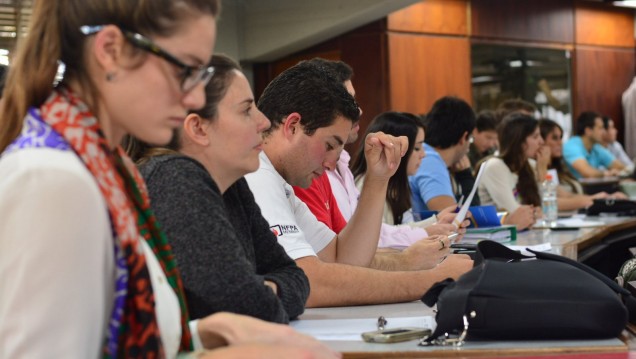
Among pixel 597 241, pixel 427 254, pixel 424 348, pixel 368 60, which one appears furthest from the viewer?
pixel 368 60

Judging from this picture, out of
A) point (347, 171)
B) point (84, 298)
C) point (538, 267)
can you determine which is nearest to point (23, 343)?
point (84, 298)

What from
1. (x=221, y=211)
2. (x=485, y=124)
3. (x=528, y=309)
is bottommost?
(x=528, y=309)

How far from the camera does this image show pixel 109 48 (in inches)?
44.1

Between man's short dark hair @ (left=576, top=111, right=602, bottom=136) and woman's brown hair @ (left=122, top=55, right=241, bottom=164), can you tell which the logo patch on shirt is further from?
man's short dark hair @ (left=576, top=111, right=602, bottom=136)

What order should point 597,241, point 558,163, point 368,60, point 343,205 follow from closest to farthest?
point 343,205 < point 597,241 < point 558,163 < point 368,60

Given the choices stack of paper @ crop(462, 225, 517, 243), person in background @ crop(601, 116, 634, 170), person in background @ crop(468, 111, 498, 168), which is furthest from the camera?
person in background @ crop(601, 116, 634, 170)

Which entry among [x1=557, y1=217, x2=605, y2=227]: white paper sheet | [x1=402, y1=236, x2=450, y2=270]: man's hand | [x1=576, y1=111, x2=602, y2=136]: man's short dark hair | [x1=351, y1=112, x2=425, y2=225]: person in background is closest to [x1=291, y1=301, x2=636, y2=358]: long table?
[x1=402, y1=236, x2=450, y2=270]: man's hand

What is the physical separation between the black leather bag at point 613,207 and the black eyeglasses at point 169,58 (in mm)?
4419

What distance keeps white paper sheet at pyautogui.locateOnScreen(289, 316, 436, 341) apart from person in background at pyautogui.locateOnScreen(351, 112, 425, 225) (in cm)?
211

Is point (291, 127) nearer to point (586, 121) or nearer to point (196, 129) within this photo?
point (196, 129)

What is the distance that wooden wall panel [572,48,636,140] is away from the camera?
35.2 ft

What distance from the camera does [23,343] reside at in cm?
100

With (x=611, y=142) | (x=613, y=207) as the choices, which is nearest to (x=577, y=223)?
(x=613, y=207)

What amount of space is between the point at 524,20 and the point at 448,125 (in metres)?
5.26
